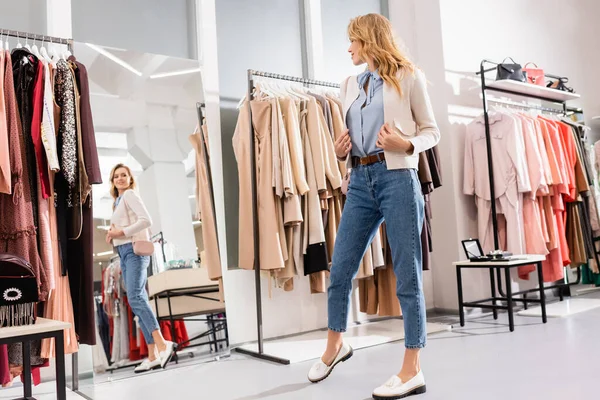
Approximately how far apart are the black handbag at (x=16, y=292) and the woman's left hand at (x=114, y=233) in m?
1.00

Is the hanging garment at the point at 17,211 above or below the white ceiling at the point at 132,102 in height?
below

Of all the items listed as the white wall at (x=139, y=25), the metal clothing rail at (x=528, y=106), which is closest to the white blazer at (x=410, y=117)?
the white wall at (x=139, y=25)

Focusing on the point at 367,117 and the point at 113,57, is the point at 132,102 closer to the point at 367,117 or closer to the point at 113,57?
the point at 113,57

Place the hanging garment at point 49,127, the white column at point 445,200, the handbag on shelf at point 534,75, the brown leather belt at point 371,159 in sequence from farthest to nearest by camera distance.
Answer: the handbag on shelf at point 534,75 < the white column at point 445,200 < the hanging garment at point 49,127 < the brown leather belt at point 371,159

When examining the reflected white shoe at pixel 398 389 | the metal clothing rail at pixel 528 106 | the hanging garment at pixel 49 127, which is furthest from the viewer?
the metal clothing rail at pixel 528 106

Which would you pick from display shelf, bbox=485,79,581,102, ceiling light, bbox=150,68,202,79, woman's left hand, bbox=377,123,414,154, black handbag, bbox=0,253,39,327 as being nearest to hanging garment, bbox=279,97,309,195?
ceiling light, bbox=150,68,202,79

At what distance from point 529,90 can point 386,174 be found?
10.5 feet

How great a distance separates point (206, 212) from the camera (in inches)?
124

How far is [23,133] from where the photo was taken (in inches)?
91.6

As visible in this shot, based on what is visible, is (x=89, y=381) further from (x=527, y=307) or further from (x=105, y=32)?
(x=527, y=307)

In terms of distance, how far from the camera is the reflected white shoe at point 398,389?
201 centimetres

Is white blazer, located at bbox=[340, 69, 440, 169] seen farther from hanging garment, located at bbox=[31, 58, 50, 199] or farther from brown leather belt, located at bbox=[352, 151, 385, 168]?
hanging garment, located at bbox=[31, 58, 50, 199]

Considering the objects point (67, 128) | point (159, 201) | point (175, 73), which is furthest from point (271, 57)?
point (67, 128)

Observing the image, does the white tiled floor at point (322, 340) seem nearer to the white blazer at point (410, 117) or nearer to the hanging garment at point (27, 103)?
the white blazer at point (410, 117)
